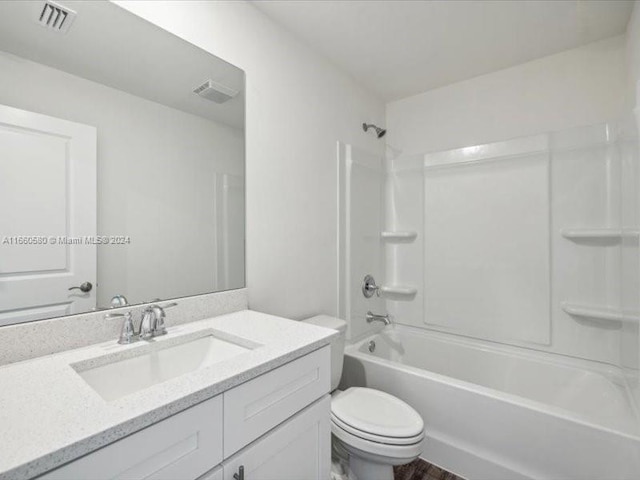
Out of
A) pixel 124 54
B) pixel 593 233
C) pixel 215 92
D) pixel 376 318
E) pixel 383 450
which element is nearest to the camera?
pixel 124 54

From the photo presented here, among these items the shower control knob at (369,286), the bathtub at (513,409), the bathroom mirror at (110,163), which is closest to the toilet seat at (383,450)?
the bathtub at (513,409)

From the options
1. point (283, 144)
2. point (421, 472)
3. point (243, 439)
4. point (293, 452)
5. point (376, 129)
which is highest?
point (376, 129)

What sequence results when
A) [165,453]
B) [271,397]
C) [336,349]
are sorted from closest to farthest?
[165,453] → [271,397] → [336,349]

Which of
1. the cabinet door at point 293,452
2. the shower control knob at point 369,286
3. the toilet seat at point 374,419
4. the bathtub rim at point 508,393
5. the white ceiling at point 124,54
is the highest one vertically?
the white ceiling at point 124,54

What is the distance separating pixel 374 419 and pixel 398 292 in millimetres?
1220

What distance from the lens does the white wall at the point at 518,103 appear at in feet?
6.15

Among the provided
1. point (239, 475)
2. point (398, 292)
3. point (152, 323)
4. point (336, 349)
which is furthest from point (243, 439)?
Answer: point (398, 292)

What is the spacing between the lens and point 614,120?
5.97ft

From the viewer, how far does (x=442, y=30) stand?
5.85 feet

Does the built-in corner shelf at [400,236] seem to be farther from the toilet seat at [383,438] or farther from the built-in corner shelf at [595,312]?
the toilet seat at [383,438]

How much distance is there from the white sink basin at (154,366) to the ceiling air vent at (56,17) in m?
1.06

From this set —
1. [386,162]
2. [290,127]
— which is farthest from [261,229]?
[386,162]

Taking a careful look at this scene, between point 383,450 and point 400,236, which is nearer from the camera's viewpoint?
point 383,450

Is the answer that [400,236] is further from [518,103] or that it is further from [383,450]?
[383,450]
